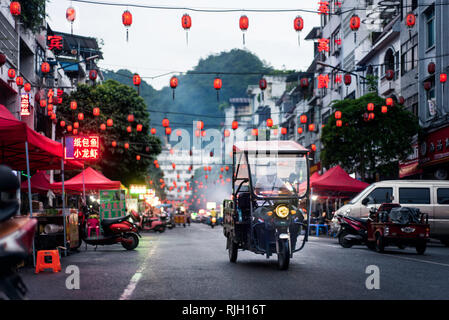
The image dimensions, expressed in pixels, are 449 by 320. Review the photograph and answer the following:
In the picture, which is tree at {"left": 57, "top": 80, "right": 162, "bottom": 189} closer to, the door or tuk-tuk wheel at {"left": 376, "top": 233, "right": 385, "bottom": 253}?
the door

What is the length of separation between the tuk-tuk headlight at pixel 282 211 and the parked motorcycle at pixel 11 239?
23.1 ft

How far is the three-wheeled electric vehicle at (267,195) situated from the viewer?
1217 cm

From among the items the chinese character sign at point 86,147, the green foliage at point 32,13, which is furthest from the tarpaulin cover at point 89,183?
the green foliage at point 32,13

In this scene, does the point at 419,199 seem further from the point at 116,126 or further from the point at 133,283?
the point at 116,126

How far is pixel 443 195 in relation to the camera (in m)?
22.2

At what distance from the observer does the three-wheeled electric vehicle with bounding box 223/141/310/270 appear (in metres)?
12.2

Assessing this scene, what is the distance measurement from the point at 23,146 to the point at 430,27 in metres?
23.5

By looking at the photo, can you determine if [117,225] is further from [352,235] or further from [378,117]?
[378,117]

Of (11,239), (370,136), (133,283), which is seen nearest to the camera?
(11,239)

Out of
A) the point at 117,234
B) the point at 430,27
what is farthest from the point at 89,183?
the point at 430,27

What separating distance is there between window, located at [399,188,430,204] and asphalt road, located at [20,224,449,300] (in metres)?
7.84

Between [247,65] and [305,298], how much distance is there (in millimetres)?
145025

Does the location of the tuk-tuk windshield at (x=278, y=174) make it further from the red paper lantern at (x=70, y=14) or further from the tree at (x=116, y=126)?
the tree at (x=116, y=126)
